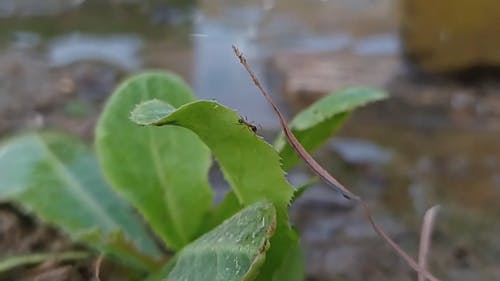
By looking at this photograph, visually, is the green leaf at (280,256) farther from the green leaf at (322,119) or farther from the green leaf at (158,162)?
the green leaf at (158,162)

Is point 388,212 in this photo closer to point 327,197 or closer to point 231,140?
point 327,197

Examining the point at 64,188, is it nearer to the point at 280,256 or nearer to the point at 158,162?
the point at 158,162

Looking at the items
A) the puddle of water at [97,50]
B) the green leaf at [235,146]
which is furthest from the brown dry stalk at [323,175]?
the puddle of water at [97,50]

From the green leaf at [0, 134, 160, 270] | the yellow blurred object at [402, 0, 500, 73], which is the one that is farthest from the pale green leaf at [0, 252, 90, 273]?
the yellow blurred object at [402, 0, 500, 73]

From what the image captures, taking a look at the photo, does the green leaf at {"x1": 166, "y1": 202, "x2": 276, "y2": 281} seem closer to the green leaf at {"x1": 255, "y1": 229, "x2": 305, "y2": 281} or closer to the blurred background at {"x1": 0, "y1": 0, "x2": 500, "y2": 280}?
the green leaf at {"x1": 255, "y1": 229, "x2": 305, "y2": 281}

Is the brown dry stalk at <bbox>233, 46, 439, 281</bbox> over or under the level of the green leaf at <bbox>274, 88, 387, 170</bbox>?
over

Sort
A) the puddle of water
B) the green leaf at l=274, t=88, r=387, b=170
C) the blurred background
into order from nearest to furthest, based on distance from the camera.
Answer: the green leaf at l=274, t=88, r=387, b=170 → the blurred background → the puddle of water

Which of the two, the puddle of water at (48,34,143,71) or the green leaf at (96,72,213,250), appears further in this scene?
the puddle of water at (48,34,143,71)
